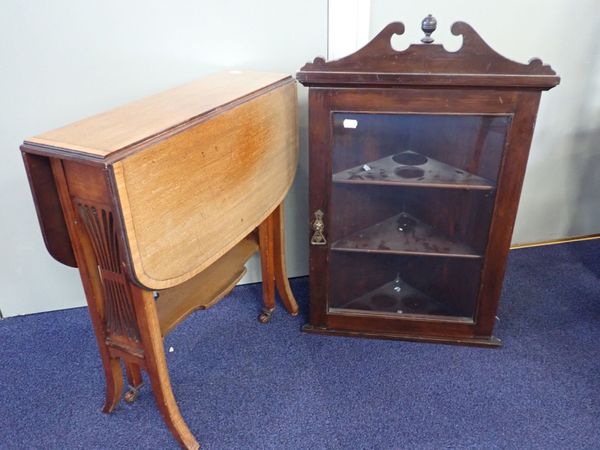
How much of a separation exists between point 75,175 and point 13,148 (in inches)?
35.1

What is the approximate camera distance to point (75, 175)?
110cm

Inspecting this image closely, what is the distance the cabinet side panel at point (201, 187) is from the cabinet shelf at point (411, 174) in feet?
0.92

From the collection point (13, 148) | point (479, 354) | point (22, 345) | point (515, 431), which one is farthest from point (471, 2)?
point (22, 345)

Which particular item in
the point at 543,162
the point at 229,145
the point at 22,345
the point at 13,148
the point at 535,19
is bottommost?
the point at 22,345

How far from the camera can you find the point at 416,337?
73.5 inches

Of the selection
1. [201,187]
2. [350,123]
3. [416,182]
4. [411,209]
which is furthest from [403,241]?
[201,187]

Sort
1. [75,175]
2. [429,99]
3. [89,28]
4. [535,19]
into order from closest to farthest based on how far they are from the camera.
Result: 1. [75,175]
2. [429,99]
3. [89,28]
4. [535,19]

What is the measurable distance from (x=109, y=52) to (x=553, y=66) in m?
1.78

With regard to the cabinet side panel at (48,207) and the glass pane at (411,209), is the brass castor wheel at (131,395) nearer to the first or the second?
the cabinet side panel at (48,207)

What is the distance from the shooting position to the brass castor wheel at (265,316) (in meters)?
2.00

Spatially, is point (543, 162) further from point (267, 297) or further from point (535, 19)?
point (267, 297)

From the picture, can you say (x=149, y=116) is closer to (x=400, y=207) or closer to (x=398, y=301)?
(x=400, y=207)

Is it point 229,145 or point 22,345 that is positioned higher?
point 229,145

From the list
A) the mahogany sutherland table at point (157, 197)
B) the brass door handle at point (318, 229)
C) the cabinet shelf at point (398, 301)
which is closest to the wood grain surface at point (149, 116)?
the mahogany sutherland table at point (157, 197)
